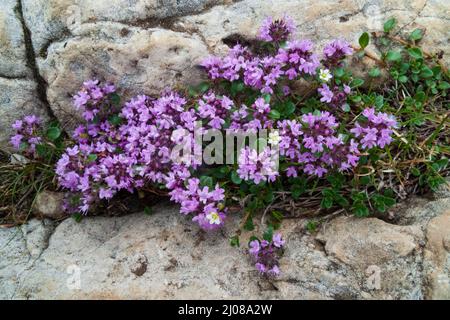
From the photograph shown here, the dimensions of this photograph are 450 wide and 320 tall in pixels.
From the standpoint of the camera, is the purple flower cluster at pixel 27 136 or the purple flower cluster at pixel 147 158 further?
the purple flower cluster at pixel 27 136

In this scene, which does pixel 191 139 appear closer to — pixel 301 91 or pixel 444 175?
pixel 301 91

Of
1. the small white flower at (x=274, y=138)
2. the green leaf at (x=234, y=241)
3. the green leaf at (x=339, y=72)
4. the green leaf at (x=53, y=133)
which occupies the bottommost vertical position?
the green leaf at (x=234, y=241)

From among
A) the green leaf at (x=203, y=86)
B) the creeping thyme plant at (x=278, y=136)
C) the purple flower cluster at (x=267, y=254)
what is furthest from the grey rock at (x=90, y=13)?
the purple flower cluster at (x=267, y=254)

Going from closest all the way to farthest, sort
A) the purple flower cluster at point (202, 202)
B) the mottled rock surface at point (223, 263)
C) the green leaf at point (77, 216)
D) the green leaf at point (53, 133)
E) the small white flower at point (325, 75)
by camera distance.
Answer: the mottled rock surface at point (223, 263) < the purple flower cluster at point (202, 202) < the small white flower at point (325, 75) < the green leaf at point (77, 216) < the green leaf at point (53, 133)

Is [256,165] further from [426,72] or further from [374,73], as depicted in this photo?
[426,72]

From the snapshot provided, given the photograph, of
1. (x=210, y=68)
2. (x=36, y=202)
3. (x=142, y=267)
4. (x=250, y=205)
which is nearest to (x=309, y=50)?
(x=210, y=68)

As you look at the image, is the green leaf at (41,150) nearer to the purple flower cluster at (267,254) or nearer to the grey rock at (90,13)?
the grey rock at (90,13)

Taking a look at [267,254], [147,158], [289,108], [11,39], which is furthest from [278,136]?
[11,39]
